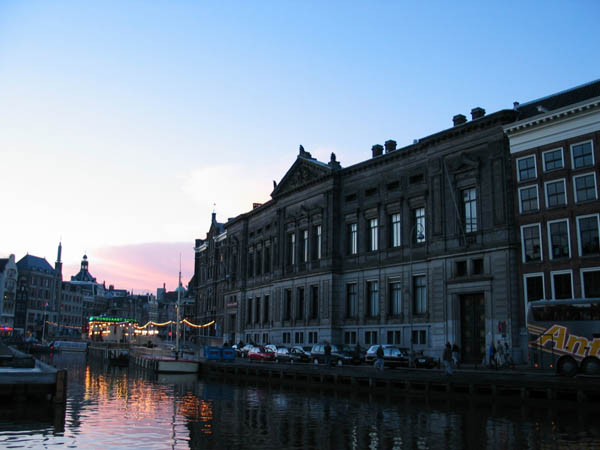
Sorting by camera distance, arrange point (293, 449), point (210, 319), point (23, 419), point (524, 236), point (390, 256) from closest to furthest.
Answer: point (293, 449) < point (23, 419) < point (524, 236) < point (390, 256) < point (210, 319)

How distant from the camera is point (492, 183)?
170ft

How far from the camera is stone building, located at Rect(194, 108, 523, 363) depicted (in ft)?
168

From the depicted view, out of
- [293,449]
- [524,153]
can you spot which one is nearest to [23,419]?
[293,449]

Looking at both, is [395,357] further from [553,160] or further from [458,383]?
[553,160]

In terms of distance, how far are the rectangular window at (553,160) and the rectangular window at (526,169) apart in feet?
3.18

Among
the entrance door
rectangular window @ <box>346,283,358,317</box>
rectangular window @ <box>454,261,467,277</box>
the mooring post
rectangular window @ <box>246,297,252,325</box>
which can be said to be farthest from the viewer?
rectangular window @ <box>246,297,252,325</box>

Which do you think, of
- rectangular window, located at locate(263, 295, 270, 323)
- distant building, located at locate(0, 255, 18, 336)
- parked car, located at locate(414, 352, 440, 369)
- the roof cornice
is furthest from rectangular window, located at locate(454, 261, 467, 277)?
distant building, located at locate(0, 255, 18, 336)

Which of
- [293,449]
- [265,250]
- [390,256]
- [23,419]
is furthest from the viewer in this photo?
[265,250]

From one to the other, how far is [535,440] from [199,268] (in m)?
114

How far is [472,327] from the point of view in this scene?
52062 mm

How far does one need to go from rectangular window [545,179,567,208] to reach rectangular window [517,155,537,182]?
157 centimetres

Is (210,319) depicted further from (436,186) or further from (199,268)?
(436,186)

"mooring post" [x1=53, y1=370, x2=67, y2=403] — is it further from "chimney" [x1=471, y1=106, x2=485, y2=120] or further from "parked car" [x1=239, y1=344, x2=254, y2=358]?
"parked car" [x1=239, y1=344, x2=254, y2=358]

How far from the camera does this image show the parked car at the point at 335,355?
5659 cm
